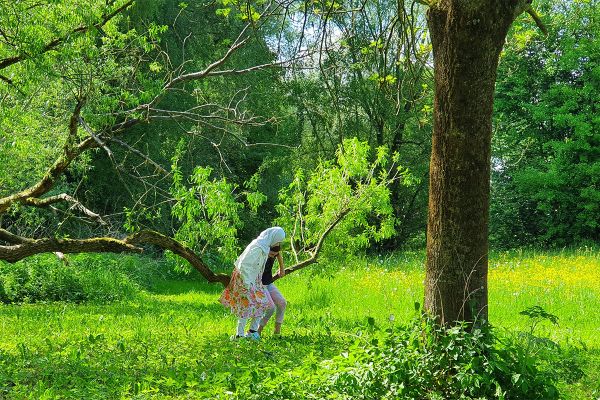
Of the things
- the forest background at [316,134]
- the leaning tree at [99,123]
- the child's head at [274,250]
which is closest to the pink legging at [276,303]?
the child's head at [274,250]

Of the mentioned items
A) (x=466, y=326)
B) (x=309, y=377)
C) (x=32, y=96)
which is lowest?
(x=309, y=377)

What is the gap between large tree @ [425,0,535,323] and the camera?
6242mm

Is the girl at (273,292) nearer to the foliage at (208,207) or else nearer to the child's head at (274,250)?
the child's head at (274,250)

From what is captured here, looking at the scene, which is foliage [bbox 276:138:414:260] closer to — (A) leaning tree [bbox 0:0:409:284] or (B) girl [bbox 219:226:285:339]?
(A) leaning tree [bbox 0:0:409:284]

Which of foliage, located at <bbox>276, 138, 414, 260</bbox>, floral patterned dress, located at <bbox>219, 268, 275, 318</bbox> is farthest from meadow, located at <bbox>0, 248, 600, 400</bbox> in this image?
foliage, located at <bbox>276, 138, 414, 260</bbox>

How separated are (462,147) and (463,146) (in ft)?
0.04

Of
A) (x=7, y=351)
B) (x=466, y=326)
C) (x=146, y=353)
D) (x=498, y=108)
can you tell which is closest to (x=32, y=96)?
(x=7, y=351)

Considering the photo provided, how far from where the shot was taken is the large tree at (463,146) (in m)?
6.24

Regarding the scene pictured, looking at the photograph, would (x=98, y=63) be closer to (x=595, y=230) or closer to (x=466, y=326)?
(x=466, y=326)

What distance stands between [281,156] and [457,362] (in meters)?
24.4

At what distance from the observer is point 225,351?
8.85 meters

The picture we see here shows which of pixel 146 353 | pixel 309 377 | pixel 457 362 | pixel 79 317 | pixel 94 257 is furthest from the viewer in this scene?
pixel 94 257

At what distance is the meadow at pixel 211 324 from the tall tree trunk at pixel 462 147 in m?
0.49

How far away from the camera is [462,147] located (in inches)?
247
